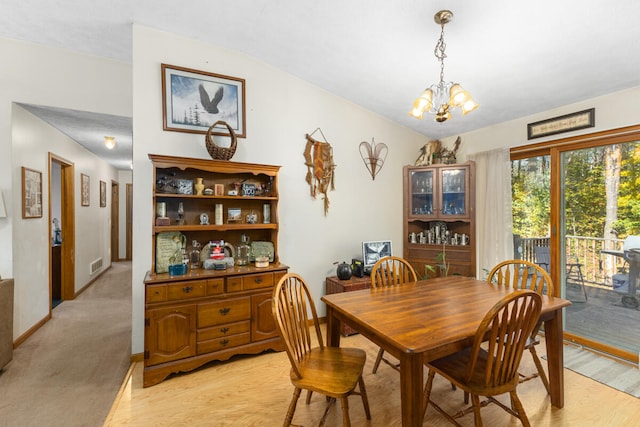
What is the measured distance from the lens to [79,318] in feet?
11.8

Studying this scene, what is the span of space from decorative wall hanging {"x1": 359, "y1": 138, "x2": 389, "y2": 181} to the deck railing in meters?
1.96

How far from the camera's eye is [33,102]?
2855 millimetres

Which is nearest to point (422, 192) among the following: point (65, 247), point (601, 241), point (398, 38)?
point (601, 241)

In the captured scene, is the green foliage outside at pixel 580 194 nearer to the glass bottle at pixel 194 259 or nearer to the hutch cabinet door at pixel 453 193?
the hutch cabinet door at pixel 453 193

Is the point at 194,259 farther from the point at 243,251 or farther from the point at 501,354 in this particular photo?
the point at 501,354

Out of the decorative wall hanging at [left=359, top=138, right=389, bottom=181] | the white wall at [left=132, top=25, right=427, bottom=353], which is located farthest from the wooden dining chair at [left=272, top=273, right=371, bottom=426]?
the decorative wall hanging at [left=359, top=138, right=389, bottom=181]

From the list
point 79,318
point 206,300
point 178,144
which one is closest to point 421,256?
point 206,300

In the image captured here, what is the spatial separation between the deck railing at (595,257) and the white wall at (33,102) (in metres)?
4.82

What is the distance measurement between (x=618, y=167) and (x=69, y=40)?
16.9 ft

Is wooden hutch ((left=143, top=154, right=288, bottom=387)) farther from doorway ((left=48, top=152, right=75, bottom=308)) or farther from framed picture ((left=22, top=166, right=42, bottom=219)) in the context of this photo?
doorway ((left=48, top=152, right=75, bottom=308))

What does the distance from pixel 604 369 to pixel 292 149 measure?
3.40m

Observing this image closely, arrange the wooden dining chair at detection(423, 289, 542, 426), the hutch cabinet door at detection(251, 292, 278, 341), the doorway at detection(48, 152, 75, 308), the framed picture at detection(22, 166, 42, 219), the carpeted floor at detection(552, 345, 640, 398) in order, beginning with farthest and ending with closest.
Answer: the doorway at detection(48, 152, 75, 308) < the framed picture at detection(22, 166, 42, 219) < the hutch cabinet door at detection(251, 292, 278, 341) < the carpeted floor at detection(552, 345, 640, 398) < the wooden dining chair at detection(423, 289, 542, 426)

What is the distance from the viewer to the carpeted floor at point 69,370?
196cm

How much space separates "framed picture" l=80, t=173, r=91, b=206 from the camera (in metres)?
4.64
